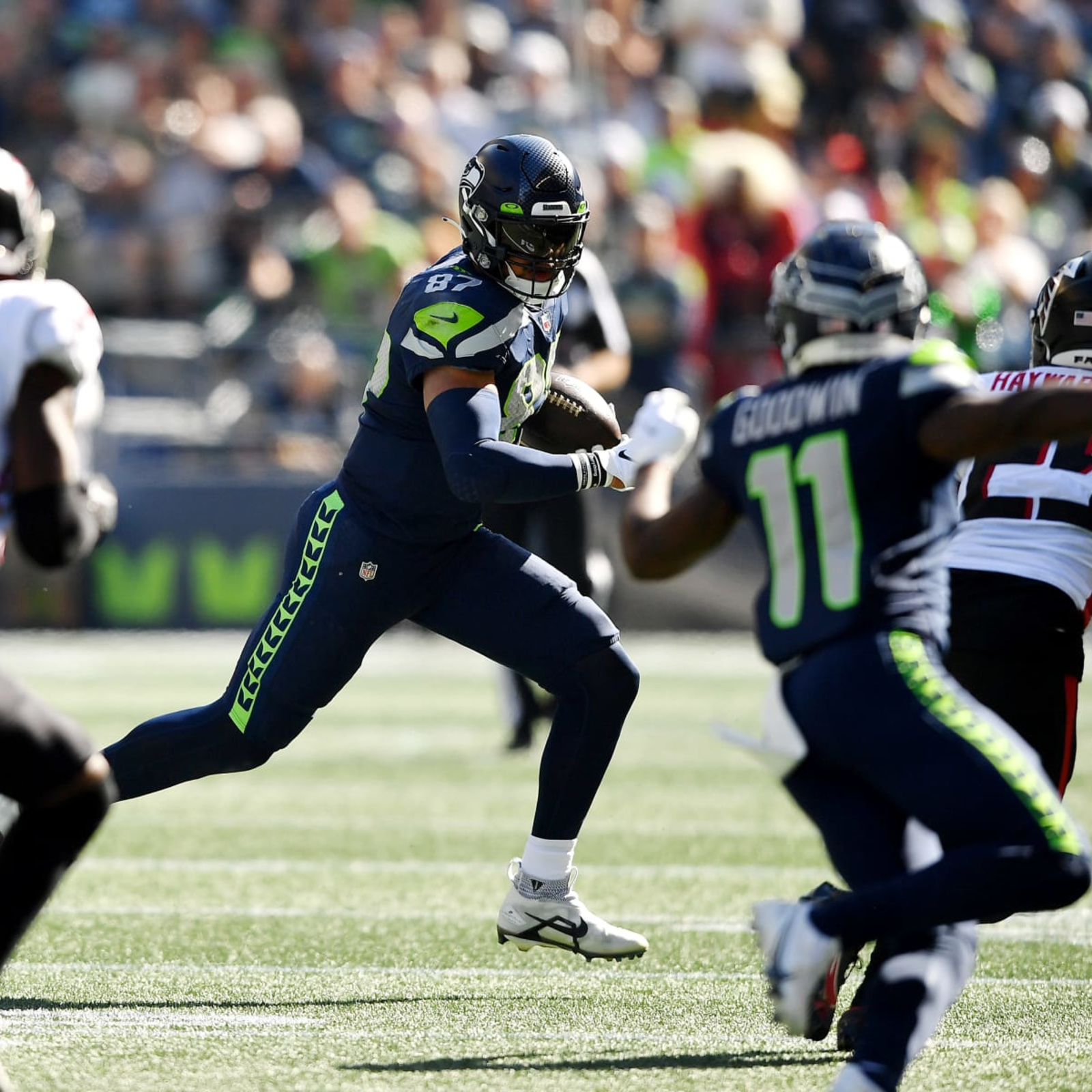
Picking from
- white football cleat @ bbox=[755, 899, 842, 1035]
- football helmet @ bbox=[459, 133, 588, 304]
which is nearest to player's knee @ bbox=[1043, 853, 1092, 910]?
white football cleat @ bbox=[755, 899, 842, 1035]

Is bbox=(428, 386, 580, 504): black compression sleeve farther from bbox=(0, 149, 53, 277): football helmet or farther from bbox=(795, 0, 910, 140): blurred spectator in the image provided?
bbox=(795, 0, 910, 140): blurred spectator

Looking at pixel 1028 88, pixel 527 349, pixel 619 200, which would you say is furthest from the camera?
pixel 1028 88

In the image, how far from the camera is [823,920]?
330cm

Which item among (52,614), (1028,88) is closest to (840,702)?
(52,614)

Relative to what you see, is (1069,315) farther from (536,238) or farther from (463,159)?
(463,159)

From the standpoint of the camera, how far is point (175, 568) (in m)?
13.7

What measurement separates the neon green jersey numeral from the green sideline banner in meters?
10.0

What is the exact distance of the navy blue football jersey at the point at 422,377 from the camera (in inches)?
178

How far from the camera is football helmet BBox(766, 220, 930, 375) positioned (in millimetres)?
3514

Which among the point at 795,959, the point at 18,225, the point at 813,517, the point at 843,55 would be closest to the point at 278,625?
the point at 18,225

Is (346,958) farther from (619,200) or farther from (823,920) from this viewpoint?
(619,200)

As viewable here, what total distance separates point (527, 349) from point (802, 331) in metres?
1.23

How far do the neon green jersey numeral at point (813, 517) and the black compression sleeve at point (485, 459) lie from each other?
0.93 m

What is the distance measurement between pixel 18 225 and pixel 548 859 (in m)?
2.04
